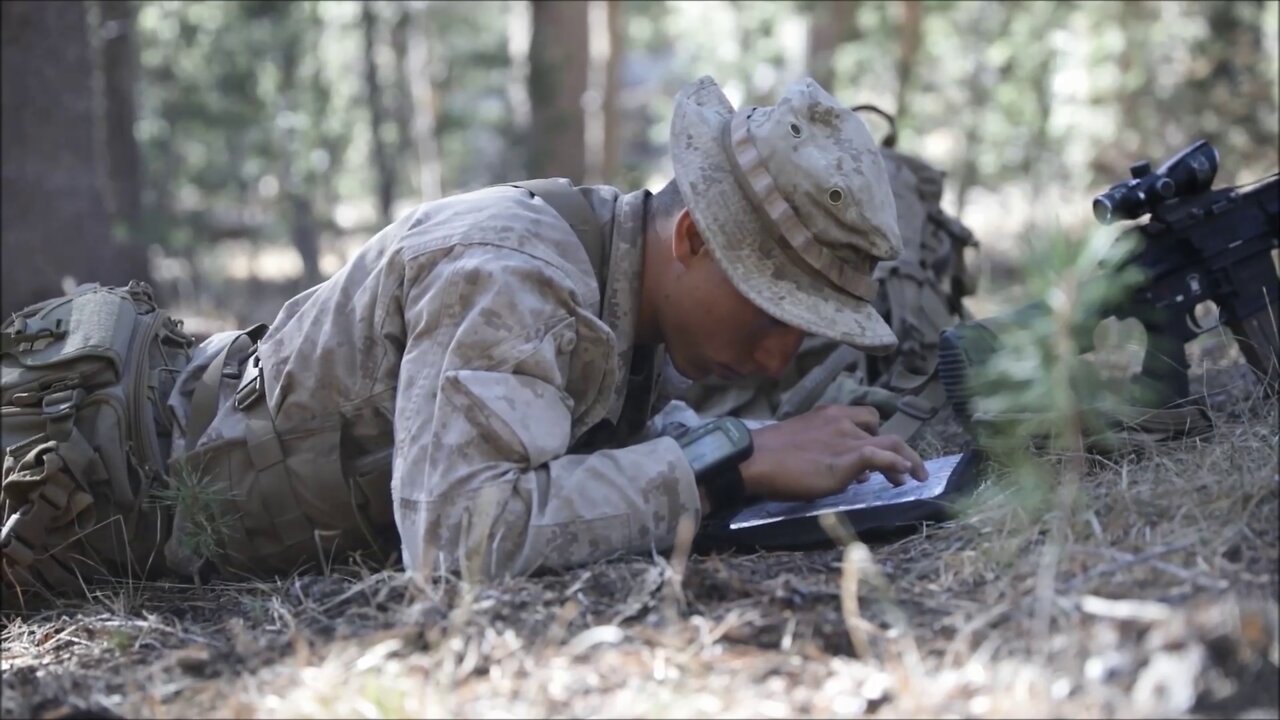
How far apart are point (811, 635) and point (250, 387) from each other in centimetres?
164

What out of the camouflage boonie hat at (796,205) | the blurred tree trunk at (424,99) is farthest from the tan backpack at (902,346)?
the blurred tree trunk at (424,99)

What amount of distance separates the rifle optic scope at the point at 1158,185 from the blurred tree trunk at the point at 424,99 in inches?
569

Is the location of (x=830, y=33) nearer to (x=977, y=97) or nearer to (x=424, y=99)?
→ (x=977, y=97)

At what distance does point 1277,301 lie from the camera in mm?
3832

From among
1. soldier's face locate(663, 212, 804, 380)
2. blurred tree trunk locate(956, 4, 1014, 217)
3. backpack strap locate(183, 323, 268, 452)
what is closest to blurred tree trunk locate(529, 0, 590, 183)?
blurred tree trunk locate(956, 4, 1014, 217)

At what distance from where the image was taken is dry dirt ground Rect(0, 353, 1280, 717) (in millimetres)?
1929

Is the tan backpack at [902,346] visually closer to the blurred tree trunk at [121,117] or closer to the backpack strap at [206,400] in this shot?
the backpack strap at [206,400]

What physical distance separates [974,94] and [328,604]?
43.5 feet

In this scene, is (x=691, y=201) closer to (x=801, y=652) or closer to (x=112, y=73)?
(x=801, y=652)

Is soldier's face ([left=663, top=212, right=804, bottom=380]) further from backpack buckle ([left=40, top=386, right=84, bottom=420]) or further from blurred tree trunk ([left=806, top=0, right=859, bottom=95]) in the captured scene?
blurred tree trunk ([left=806, top=0, right=859, bottom=95])

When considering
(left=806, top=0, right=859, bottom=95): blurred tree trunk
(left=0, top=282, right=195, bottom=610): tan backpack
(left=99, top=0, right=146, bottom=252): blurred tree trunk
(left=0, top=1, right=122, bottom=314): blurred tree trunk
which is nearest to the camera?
(left=0, top=282, right=195, bottom=610): tan backpack

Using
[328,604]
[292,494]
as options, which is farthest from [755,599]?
[292,494]

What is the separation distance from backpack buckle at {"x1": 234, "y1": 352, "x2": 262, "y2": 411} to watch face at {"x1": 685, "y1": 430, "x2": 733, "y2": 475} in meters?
1.10

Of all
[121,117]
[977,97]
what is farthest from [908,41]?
[121,117]
